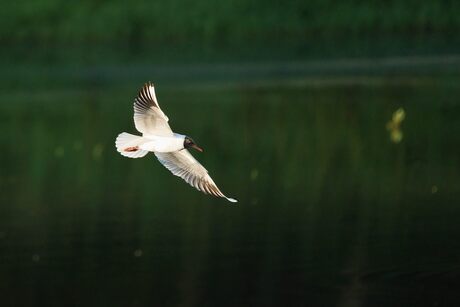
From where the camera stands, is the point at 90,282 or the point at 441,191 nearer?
the point at 90,282

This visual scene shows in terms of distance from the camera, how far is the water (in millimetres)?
17828

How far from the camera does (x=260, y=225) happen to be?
2158cm

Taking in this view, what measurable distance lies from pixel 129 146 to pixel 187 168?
936 mm

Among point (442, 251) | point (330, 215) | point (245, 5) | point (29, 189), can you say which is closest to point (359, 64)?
point (245, 5)

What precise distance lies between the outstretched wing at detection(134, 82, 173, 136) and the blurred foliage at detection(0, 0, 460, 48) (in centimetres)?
5171

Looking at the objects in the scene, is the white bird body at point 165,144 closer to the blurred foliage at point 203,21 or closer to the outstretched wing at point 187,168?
the outstretched wing at point 187,168

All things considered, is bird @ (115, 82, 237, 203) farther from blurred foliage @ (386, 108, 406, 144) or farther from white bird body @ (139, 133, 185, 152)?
blurred foliage @ (386, 108, 406, 144)

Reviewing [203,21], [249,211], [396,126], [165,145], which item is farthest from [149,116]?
[203,21]

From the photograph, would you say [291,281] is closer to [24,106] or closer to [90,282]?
[90,282]

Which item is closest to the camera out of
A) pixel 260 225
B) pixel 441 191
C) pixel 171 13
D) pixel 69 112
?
pixel 260 225

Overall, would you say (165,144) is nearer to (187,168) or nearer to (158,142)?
(158,142)

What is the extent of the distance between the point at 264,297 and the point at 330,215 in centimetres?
515

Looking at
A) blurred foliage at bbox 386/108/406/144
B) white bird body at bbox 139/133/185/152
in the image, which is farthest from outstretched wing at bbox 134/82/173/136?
blurred foliage at bbox 386/108/406/144

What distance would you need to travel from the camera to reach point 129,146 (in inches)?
455
